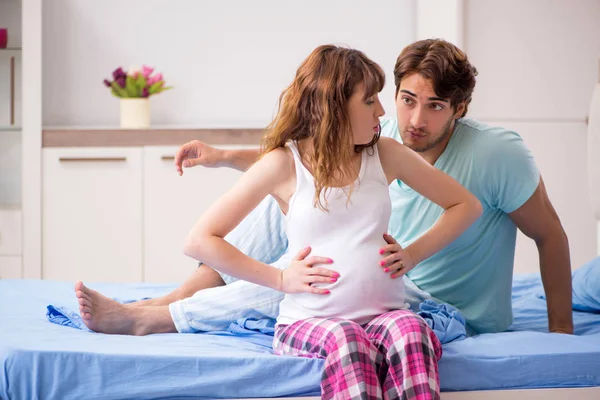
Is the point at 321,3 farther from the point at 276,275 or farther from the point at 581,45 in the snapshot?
the point at 276,275

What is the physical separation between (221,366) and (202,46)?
284 centimetres

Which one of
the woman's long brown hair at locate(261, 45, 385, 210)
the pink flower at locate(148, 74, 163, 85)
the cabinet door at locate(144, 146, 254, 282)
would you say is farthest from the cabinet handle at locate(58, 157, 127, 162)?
the woman's long brown hair at locate(261, 45, 385, 210)

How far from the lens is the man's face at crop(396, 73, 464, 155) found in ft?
6.85

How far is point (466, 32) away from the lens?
3.82m

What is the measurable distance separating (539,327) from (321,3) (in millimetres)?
2592

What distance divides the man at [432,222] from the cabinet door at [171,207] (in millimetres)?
1728

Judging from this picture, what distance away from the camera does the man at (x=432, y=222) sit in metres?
2.08

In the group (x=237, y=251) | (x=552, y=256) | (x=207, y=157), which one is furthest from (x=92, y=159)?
(x=552, y=256)

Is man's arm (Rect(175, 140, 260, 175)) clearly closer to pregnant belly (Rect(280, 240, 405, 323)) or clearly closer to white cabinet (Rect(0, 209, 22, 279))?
pregnant belly (Rect(280, 240, 405, 323))

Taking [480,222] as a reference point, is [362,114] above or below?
above

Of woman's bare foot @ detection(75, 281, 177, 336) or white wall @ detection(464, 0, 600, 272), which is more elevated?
white wall @ detection(464, 0, 600, 272)

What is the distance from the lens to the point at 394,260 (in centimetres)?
183

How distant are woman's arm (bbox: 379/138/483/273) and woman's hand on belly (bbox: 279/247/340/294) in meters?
0.23

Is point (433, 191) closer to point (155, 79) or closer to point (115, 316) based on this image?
point (115, 316)
